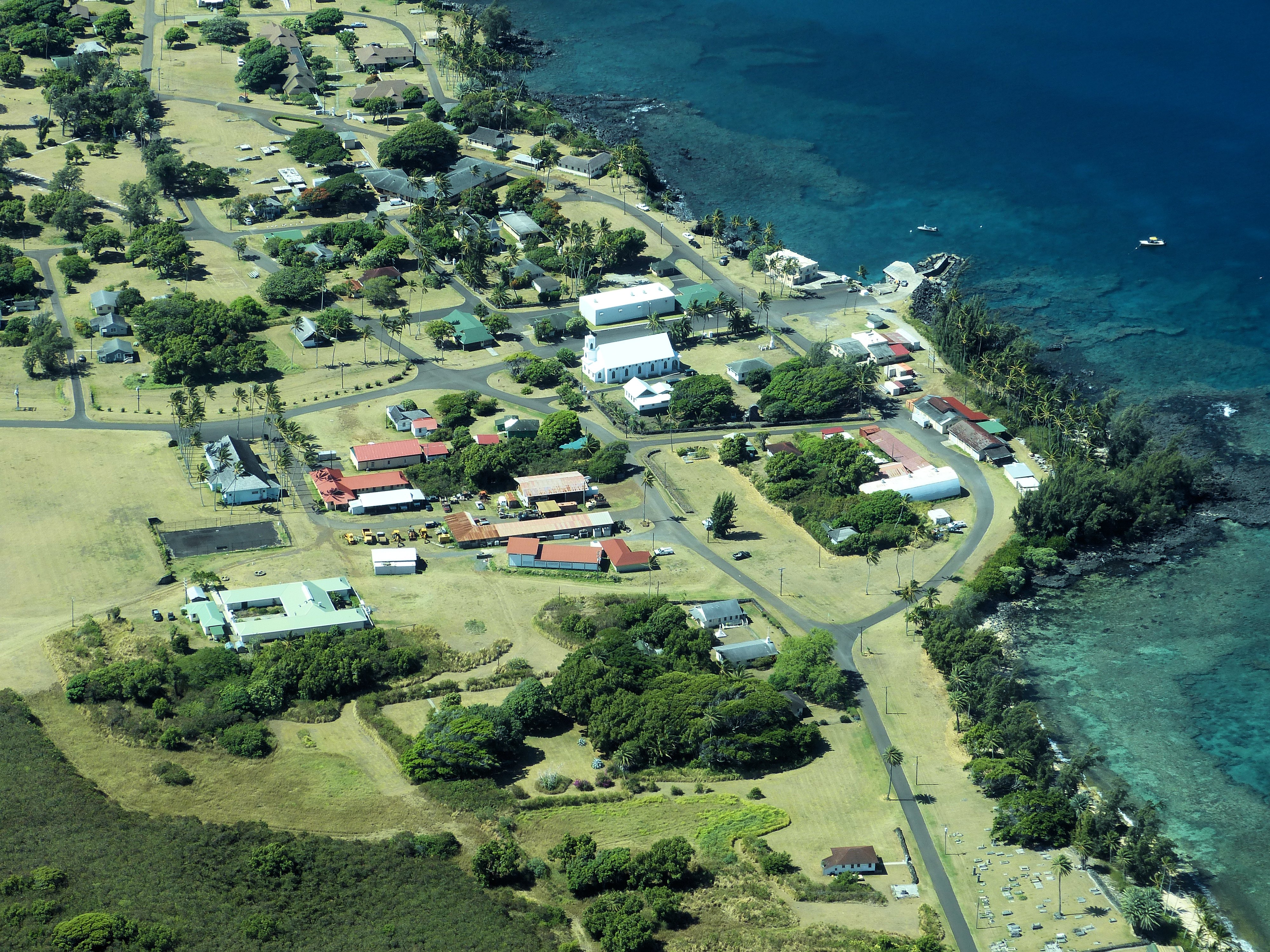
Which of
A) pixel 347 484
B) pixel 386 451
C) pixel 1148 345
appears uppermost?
pixel 1148 345

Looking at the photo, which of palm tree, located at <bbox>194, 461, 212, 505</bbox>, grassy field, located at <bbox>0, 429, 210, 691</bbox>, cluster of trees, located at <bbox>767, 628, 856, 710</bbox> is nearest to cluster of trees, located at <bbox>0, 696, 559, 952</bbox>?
grassy field, located at <bbox>0, 429, 210, 691</bbox>

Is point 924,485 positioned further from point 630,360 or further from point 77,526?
point 77,526

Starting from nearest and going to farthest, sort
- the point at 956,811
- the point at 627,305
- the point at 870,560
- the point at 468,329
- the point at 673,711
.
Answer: the point at 956,811 < the point at 673,711 < the point at 870,560 < the point at 468,329 < the point at 627,305

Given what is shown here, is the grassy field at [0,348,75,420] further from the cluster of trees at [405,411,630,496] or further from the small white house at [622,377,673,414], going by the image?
the small white house at [622,377,673,414]

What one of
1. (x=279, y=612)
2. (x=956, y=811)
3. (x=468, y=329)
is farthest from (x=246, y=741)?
(x=468, y=329)

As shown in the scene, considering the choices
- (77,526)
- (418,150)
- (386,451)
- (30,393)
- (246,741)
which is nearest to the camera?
(246,741)

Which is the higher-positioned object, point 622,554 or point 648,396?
point 648,396

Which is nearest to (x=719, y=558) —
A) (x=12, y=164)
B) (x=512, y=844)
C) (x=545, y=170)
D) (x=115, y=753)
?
(x=512, y=844)

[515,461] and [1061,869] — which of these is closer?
[1061,869]
